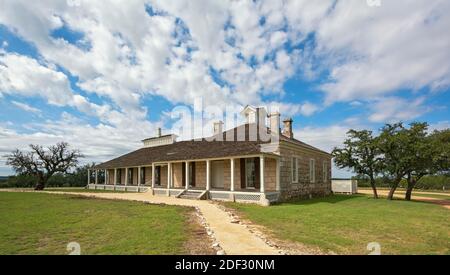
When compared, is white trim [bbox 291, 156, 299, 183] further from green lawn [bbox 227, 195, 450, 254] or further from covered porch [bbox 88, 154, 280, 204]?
green lawn [bbox 227, 195, 450, 254]

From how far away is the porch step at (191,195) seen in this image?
17.6 meters

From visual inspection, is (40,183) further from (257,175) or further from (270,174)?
(270,174)

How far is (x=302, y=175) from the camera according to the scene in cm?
1969

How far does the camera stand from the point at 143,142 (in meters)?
35.8

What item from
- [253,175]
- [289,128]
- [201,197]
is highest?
[289,128]

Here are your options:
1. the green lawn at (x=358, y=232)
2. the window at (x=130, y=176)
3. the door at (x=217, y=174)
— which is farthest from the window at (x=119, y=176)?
the green lawn at (x=358, y=232)

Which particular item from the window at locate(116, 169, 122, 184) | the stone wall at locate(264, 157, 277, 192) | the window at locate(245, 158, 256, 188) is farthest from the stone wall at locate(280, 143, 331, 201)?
the window at locate(116, 169, 122, 184)

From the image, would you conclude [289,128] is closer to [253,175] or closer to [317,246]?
[253,175]

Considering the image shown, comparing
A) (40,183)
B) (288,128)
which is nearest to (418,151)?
(288,128)

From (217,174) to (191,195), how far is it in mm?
2864

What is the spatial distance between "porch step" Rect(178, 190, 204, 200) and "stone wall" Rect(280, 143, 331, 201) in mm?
5321

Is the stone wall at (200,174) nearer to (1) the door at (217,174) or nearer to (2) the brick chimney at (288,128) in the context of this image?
(1) the door at (217,174)
